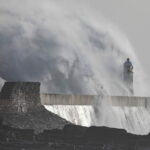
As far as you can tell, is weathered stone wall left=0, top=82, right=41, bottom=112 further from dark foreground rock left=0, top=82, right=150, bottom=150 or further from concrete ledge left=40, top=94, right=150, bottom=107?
concrete ledge left=40, top=94, right=150, bottom=107

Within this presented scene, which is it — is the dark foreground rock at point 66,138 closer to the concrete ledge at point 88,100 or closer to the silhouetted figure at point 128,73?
the concrete ledge at point 88,100

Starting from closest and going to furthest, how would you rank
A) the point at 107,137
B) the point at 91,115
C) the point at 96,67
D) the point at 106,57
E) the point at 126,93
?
the point at 107,137
the point at 91,115
the point at 126,93
the point at 96,67
the point at 106,57

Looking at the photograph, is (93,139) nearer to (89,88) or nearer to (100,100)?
(100,100)

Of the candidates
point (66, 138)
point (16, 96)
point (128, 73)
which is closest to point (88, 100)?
point (128, 73)

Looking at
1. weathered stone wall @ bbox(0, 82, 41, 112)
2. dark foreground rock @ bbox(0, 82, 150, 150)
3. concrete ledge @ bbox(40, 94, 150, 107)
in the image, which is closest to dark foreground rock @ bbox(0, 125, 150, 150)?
dark foreground rock @ bbox(0, 82, 150, 150)

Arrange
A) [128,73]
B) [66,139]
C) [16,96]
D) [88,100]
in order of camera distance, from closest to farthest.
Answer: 1. [66,139]
2. [16,96]
3. [88,100]
4. [128,73]

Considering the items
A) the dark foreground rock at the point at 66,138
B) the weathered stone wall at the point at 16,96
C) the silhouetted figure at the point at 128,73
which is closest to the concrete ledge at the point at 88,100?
the silhouetted figure at the point at 128,73

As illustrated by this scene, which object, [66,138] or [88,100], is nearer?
[66,138]

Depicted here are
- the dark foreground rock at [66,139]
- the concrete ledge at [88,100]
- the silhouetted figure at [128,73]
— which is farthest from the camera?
the silhouetted figure at [128,73]

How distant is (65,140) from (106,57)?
34.0 meters

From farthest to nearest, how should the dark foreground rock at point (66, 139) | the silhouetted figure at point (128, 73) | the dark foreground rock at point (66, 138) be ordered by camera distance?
1. the silhouetted figure at point (128, 73)
2. the dark foreground rock at point (66, 139)
3. the dark foreground rock at point (66, 138)

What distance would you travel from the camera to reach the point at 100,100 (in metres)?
30.5

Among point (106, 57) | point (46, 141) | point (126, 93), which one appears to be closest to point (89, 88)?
point (126, 93)

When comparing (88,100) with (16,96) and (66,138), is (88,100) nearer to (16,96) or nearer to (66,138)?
(16,96)
